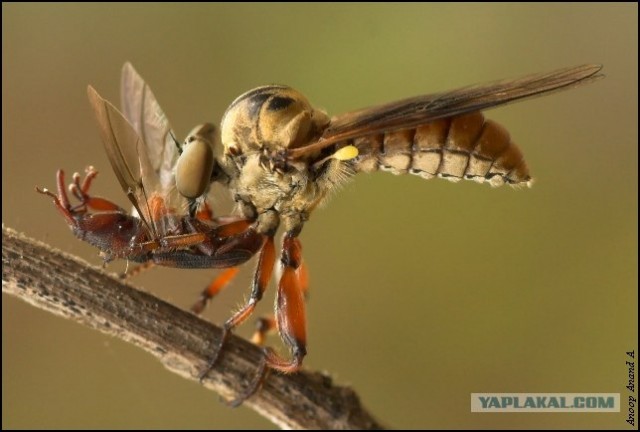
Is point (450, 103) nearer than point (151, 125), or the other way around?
point (450, 103)

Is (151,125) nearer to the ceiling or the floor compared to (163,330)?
nearer to the ceiling

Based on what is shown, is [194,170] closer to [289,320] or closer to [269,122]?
[269,122]

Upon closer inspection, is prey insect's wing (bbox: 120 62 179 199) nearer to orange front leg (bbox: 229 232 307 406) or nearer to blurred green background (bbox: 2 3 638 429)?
orange front leg (bbox: 229 232 307 406)

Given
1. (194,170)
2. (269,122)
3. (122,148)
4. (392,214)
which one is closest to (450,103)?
(269,122)

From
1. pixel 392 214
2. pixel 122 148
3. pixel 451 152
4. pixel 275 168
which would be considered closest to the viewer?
pixel 122 148

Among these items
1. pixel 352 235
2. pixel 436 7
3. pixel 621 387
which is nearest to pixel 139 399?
pixel 352 235

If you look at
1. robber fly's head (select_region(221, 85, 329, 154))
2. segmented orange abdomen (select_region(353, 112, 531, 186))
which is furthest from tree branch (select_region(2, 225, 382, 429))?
segmented orange abdomen (select_region(353, 112, 531, 186))
